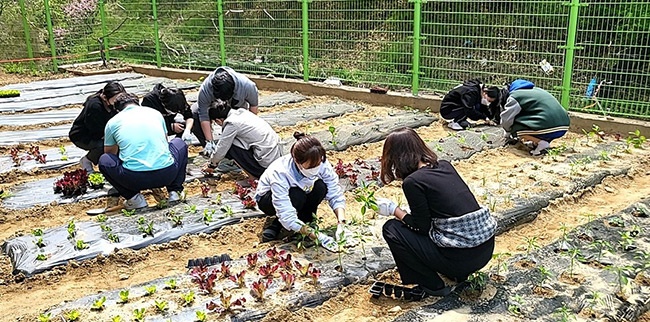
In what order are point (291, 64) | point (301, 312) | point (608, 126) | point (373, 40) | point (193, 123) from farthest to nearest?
point (291, 64), point (373, 40), point (608, 126), point (193, 123), point (301, 312)

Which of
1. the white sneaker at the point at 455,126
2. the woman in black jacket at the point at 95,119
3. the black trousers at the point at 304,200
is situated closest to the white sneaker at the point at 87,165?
the woman in black jacket at the point at 95,119

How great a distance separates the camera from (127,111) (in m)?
4.77

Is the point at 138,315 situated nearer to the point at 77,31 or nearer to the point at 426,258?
the point at 426,258

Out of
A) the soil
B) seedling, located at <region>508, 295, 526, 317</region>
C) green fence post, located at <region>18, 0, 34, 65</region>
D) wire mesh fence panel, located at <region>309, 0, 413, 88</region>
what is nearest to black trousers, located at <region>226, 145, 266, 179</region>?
the soil

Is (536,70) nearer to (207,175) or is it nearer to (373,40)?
(373,40)

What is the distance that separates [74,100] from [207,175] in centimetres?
548

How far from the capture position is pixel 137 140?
183 inches

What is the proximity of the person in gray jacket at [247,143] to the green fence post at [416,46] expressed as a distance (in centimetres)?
438

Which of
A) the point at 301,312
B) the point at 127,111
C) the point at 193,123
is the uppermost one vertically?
the point at 127,111

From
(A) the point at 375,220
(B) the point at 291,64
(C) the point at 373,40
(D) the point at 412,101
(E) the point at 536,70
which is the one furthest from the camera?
(B) the point at 291,64

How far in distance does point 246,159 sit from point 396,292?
91.1 inches

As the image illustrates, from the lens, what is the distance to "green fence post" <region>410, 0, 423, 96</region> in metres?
8.88

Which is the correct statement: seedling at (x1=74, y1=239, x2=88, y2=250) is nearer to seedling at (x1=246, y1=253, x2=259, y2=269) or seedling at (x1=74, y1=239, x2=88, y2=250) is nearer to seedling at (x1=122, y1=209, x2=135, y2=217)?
seedling at (x1=122, y1=209, x2=135, y2=217)

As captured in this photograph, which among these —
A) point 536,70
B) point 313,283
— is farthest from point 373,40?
point 313,283
